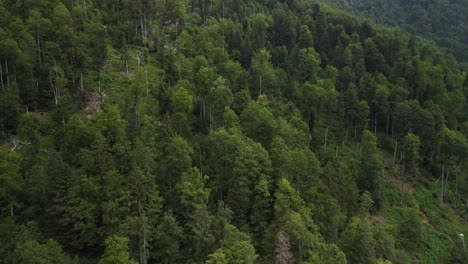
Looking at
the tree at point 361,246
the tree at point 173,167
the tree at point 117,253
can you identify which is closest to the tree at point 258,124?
the tree at point 173,167

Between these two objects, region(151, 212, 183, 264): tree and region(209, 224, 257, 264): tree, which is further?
region(151, 212, 183, 264): tree

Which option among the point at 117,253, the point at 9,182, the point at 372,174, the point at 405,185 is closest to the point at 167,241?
the point at 117,253

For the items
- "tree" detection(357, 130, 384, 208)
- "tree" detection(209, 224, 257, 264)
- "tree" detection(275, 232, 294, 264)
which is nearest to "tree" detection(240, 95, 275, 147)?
"tree" detection(357, 130, 384, 208)

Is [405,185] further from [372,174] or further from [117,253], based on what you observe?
[117,253]

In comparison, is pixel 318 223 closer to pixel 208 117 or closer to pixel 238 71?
pixel 208 117

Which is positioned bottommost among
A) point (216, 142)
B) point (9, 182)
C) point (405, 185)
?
point (405, 185)

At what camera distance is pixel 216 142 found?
62.9 metres

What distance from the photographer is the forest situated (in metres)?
50.2

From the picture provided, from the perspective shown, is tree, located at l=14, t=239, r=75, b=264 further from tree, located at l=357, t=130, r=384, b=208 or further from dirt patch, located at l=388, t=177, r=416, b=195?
dirt patch, located at l=388, t=177, r=416, b=195

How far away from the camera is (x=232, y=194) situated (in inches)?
2301

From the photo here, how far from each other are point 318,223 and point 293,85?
46657 millimetres

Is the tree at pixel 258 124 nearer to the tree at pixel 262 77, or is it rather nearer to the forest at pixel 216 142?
the forest at pixel 216 142

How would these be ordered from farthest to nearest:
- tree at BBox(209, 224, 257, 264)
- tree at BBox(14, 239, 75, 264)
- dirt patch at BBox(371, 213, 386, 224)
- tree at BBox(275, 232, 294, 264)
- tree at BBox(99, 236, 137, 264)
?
dirt patch at BBox(371, 213, 386, 224)
tree at BBox(275, 232, 294, 264)
tree at BBox(209, 224, 257, 264)
tree at BBox(99, 236, 137, 264)
tree at BBox(14, 239, 75, 264)

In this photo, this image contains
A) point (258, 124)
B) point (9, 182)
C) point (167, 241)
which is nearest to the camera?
Answer: point (167, 241)
